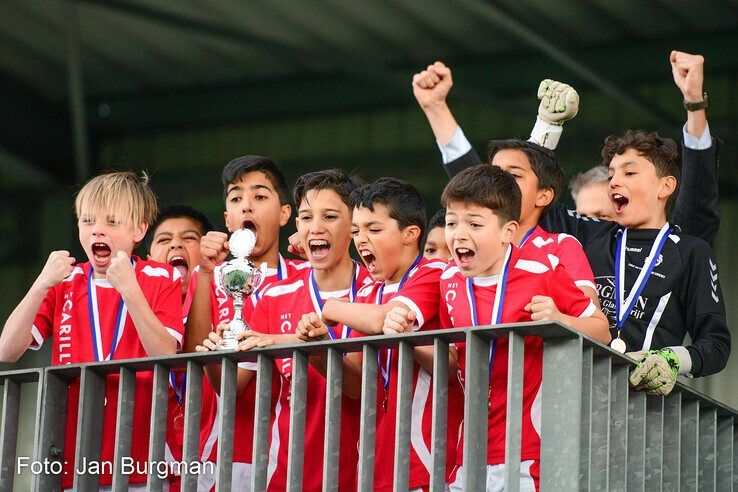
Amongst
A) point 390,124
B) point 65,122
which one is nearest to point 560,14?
point 390,124

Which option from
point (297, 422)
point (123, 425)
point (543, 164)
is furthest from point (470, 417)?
point (543, 164)

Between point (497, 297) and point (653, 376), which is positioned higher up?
point (497, 297)

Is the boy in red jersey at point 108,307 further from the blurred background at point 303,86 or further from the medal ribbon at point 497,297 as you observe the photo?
Result: the blurred background at point 303,86

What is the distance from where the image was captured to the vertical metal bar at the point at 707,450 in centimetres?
478

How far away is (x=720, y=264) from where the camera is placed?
1398cm

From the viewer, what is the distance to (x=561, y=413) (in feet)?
12.4

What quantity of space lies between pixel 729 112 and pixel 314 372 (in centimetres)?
913

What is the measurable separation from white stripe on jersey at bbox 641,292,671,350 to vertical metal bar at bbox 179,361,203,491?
5.47 ft

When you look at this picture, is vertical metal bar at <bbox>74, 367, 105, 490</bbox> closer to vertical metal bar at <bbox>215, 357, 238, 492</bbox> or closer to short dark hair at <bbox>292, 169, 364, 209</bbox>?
vertical metal bar at <bbox>215, 357, 238, 492</bbox>

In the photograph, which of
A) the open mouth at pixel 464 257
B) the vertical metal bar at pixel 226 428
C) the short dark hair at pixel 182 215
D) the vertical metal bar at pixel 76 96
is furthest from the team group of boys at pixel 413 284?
the vertical metal bar at pixel 76 96

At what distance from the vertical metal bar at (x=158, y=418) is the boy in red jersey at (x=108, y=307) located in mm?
368

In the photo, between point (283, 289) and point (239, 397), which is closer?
point (239, 397)

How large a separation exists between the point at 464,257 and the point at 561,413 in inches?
30.5

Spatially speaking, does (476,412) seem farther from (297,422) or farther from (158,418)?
(158,418)
